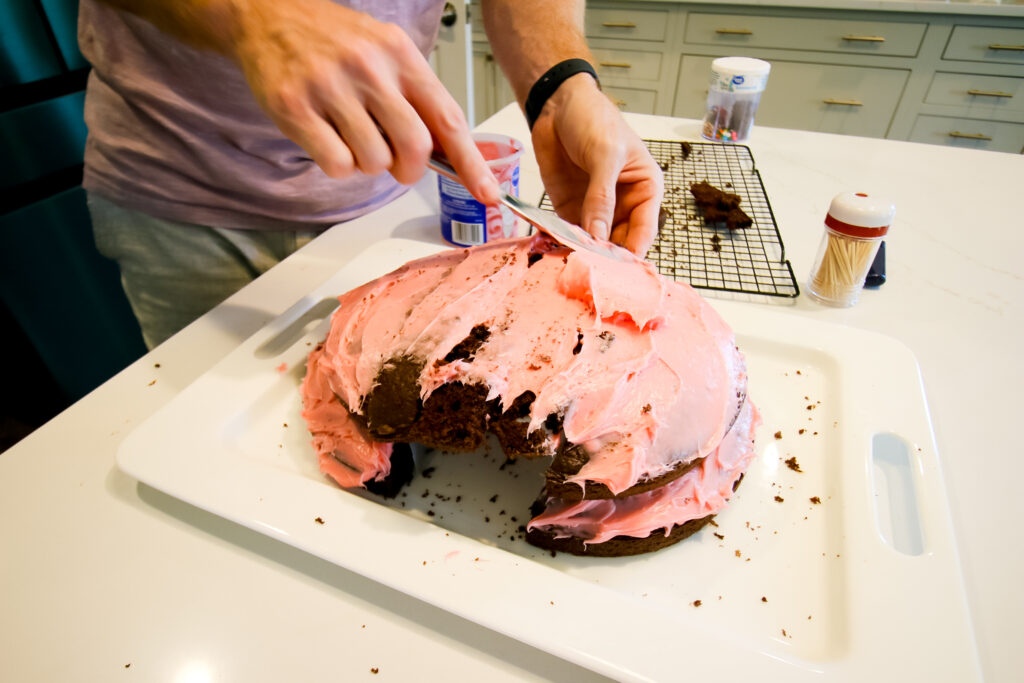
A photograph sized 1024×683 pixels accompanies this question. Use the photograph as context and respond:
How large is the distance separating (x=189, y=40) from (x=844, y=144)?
2.15m

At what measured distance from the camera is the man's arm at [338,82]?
710mm

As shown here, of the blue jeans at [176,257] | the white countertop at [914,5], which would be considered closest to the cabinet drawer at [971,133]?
the white countertop at [914,5]

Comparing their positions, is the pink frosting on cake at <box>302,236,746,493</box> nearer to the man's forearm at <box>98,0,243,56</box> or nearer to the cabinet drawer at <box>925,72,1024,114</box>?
the man's forearm at <box>98,0,243,56</box>

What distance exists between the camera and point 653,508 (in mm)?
811

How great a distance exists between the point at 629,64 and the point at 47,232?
→ 3395mm

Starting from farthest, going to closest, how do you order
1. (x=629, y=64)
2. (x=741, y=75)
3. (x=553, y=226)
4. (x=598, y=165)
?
1. (x=629, y=64)
2. (x=741, y=75)
3. (x=598, y=165)
4. (x=553, y=226)

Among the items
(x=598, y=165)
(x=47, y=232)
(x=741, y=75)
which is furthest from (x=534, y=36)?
(x=47, y=232)

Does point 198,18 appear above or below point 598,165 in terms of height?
above

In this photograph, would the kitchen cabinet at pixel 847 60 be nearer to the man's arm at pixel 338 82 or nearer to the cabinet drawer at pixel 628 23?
the cabinet drawer at pixel 628 23

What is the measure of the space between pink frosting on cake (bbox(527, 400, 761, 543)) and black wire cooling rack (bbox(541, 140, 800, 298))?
1.92ft

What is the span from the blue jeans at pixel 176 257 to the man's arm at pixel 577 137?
2.36ft

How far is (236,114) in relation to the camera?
1.23m

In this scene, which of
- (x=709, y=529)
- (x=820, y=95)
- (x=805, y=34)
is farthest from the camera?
(x=820, y=95)

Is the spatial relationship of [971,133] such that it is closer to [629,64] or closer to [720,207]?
[629,64]
